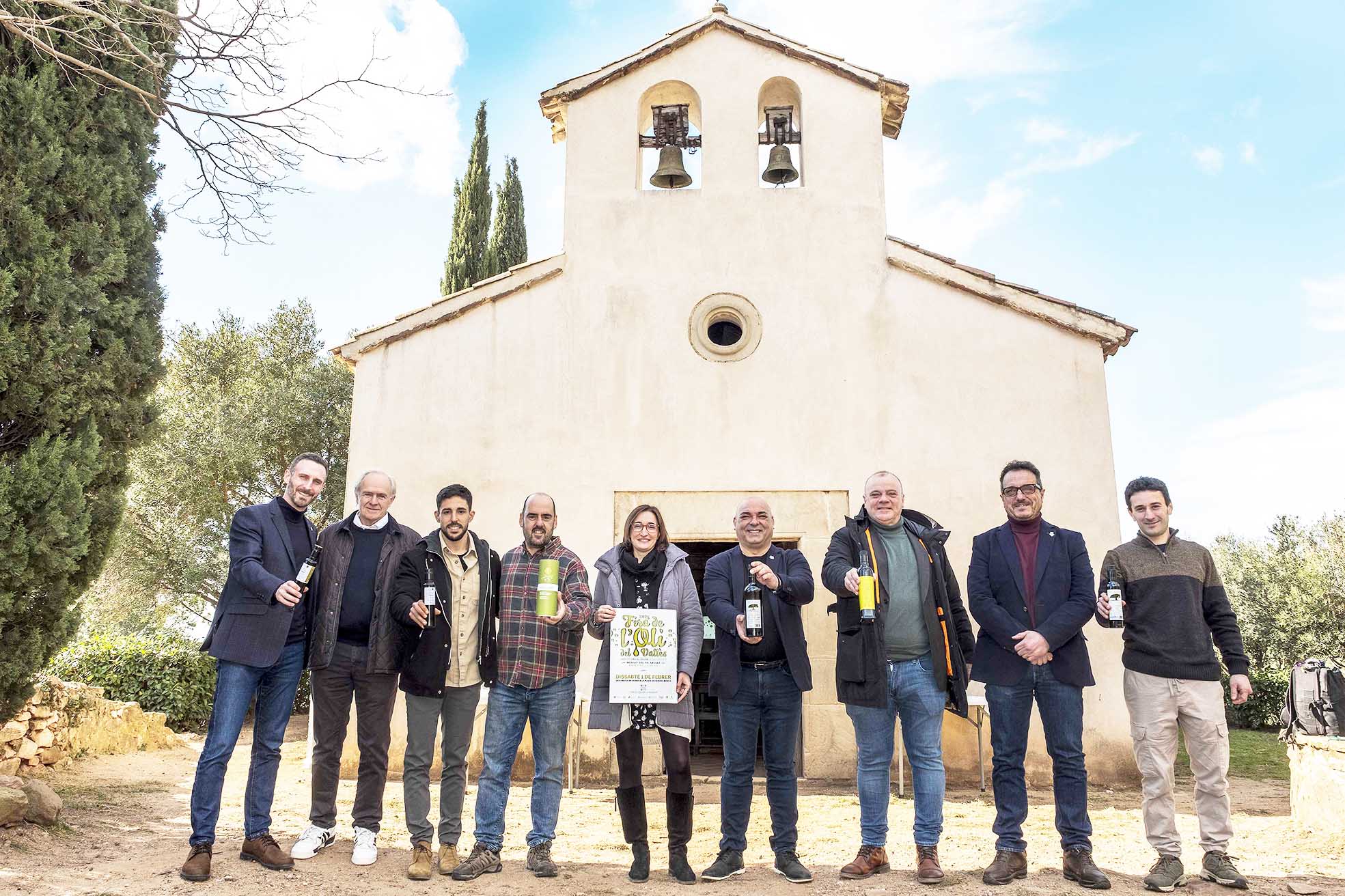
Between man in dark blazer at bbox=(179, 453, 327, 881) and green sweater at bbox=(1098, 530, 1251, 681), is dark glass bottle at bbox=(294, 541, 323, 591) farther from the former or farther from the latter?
green sweater at bbox=(1098, 530, 1251, 681)

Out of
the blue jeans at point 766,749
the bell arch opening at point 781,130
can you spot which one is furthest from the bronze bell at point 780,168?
the blue jeans at point 766,749

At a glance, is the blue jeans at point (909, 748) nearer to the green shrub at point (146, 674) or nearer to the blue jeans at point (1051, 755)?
the blue jeans at point (1051, 755)

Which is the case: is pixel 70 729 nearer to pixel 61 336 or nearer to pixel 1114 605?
pixel 61 336

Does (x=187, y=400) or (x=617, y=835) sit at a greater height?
(x=187, y=400)

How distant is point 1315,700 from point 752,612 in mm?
4794

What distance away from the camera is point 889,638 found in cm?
479

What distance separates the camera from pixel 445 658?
4.75 meters

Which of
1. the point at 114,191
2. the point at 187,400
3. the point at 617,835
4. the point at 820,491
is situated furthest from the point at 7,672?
the point at 187,400

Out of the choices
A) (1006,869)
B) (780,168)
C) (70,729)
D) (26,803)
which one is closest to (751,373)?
(780,168)

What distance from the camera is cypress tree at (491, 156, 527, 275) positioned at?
17.4 m

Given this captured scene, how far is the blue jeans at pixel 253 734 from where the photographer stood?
14.8ft

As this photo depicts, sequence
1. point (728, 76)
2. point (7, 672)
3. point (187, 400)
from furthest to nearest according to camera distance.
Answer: point (187, 400)
point (728, 76)
point (7, 672)

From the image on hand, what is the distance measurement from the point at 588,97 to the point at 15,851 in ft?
26.1

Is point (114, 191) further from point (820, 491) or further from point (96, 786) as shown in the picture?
point (820, 491)
